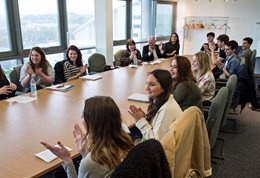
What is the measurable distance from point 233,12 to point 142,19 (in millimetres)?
2698

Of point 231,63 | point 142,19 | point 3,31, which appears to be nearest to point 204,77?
point 231,63

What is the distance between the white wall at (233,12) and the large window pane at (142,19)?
125 centimetres

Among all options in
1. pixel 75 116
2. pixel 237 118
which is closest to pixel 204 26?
pixel 237 118

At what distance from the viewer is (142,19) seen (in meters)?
7.42

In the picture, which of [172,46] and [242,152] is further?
[172,46]

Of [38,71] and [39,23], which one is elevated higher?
[39,23]

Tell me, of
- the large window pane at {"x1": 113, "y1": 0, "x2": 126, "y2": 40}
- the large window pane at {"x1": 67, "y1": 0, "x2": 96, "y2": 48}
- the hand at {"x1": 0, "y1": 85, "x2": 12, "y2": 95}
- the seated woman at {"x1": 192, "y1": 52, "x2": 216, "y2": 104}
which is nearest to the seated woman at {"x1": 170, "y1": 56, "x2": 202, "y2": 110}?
the seated woman at {"x1": 192, "y1": 52, "x2": 216, "y2": 104}

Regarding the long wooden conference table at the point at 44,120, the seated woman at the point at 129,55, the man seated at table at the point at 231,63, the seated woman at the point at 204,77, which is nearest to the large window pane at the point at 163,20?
the seated woman at the point at 129,55

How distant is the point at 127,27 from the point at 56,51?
2.44 metres

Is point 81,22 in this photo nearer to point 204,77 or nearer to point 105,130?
point 204,77

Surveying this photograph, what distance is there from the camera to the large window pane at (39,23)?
445cm

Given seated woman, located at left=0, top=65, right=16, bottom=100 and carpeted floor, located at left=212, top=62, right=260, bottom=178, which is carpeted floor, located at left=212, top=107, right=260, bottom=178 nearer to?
carpeted floor, located at left=212, top=62, right=260, bottom=178

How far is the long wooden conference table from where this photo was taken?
145cm

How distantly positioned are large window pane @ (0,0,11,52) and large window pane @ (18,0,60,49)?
294 mm
